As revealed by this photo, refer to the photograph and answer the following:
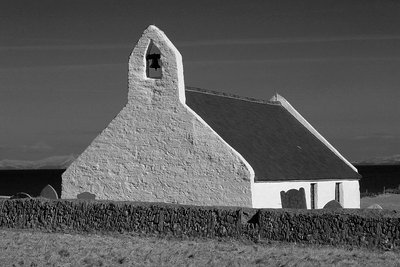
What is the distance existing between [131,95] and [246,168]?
5.91 metres

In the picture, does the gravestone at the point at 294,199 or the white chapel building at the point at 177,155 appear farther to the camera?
the gravestone at the point at 294,199

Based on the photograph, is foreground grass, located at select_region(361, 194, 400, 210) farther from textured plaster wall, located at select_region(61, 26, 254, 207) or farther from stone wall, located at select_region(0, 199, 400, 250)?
stone wall, located at select_region(0, 199, 400, 250)

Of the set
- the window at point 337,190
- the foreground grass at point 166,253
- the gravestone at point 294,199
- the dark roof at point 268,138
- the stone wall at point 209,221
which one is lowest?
the foreground grass at point 166,253

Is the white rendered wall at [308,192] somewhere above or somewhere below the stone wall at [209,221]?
above

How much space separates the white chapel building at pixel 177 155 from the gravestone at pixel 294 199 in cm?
28

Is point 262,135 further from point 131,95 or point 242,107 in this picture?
point 131,95

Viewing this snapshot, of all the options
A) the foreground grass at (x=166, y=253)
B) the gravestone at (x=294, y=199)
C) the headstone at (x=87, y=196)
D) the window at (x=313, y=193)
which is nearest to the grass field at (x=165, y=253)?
the foreground grass at (x=166, y=253)

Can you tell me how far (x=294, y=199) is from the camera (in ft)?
97.8

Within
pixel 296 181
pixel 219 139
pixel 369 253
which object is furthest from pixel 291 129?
pixel 369 253

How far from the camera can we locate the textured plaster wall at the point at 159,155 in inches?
1088

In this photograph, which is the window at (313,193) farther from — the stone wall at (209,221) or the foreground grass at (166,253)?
the foreground grass at (166,253)

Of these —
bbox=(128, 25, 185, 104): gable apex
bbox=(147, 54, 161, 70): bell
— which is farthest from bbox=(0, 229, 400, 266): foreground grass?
bbox=(147, 54, 161, 70): bell

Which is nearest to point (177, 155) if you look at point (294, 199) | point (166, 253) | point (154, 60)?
point (154, 60)

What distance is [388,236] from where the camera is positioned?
21.0 m
